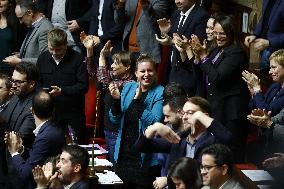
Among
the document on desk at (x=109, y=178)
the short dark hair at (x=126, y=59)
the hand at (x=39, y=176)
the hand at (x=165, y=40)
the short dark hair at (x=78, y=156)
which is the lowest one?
the document on desk at (x=109, y=178)

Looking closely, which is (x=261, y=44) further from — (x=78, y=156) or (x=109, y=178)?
(x=78, y=156)

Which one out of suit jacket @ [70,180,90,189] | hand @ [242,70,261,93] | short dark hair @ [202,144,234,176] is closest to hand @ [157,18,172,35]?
hand @ [242,70,261,93]

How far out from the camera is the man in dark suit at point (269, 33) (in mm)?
6898

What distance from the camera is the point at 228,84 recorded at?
6.72 m

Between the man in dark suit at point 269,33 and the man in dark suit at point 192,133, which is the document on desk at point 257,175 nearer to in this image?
the man in dark suit at point 192,133

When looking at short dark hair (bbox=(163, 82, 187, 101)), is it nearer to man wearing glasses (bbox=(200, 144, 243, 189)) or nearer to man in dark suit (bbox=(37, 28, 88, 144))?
A: man wearing glasses (bbox=(200, 144, 243, 189))

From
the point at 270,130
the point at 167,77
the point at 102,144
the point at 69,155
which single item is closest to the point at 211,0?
the point at 167,77

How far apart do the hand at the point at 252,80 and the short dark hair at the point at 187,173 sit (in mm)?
1662

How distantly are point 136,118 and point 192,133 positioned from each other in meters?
1.06

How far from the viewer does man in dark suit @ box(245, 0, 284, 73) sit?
22.6 feet

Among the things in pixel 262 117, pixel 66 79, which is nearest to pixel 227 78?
pixel 262 117

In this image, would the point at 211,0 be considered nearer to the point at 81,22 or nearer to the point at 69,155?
the point at 81,22

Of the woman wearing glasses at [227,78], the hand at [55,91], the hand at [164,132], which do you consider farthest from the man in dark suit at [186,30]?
the hand at [164,132]

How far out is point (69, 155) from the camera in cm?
554
